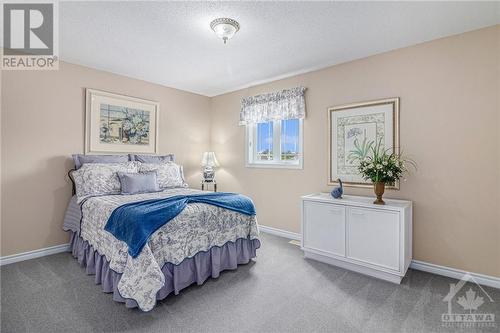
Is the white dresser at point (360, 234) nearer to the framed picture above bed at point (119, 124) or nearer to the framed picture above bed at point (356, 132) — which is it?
the framed picture above bed at point (356, 132)

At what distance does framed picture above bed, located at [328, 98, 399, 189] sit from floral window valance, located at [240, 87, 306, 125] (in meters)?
0.51

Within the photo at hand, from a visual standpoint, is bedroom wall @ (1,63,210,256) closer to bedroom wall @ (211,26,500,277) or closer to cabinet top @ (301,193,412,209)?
cabinet top @ (301,193,412,209)

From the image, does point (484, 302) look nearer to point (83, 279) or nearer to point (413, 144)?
point (413, 144)

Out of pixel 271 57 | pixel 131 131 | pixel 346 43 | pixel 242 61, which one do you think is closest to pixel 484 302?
pixel 346 43

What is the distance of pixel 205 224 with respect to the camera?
8.16 ft

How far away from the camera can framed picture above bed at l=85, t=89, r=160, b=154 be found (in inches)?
139

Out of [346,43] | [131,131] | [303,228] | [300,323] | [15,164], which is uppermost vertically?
[346,43]

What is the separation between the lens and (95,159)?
3.38m

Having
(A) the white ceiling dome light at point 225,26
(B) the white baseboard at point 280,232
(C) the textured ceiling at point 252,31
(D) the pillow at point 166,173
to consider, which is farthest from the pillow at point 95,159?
(B) the white baseboard at point 280,232

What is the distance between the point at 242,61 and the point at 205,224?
2178 millimetres

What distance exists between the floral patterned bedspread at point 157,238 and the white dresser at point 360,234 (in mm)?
746

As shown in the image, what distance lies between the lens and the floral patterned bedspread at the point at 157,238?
6.34 feet

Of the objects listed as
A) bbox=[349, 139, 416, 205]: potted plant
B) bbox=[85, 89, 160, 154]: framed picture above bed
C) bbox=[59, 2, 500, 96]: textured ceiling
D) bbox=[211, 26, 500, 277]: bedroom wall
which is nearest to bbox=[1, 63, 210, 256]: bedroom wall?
bbox=[85, 89, 160, 154]: framed picture above bed

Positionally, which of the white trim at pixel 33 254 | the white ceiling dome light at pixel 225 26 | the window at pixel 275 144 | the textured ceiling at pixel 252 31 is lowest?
the white trim at pixel 33 254
